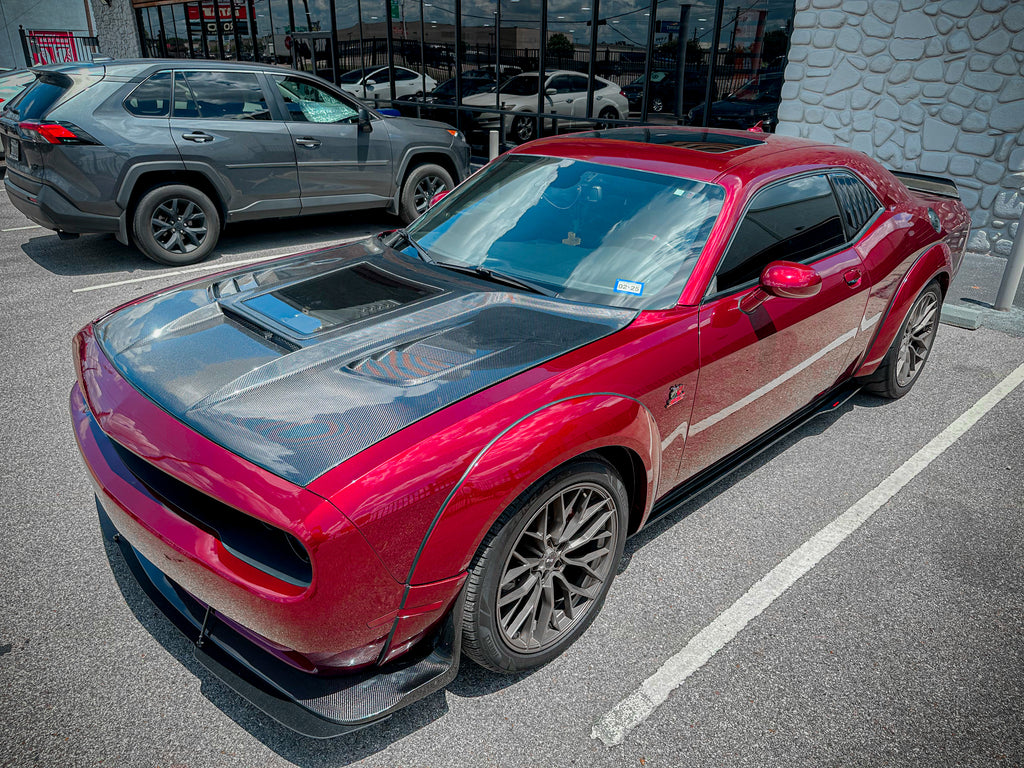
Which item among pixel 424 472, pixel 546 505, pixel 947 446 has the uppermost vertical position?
pixel 424 472

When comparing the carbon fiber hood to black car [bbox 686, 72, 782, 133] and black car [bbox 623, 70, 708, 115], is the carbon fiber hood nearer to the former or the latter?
black car [bbox 686, 72, 782, 133]

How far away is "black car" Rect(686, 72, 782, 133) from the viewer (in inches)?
353

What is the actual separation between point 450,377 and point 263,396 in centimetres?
57

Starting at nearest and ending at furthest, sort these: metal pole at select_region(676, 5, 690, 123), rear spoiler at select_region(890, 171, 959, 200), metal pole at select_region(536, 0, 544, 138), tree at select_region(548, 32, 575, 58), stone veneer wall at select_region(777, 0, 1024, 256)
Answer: rear spoiler at select_region(890, 171, 959, 200) → stone veneer wall at select_region(777, 0, 1024, 256) → metal pole at select_region(676, 5, 690, 123) → tree at select_region(548, 32, 575, 58) → metal pole at select_region(536, 0, 544, 138)

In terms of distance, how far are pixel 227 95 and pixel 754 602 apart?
6929 millimetres

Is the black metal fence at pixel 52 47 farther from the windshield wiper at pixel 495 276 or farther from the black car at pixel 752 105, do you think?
the windshield wiper at pixel 495 276

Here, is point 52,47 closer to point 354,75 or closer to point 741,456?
point 354,75

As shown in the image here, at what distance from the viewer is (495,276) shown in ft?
9.98

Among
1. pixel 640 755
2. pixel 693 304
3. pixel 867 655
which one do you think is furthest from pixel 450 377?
pixel 867 655

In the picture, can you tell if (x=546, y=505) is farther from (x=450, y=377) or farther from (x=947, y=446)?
(x=947, y=446)

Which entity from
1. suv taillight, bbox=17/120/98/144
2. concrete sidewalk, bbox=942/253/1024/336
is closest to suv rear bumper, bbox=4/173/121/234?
suv taillight, bbox=17/120/98/144

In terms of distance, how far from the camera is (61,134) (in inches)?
251

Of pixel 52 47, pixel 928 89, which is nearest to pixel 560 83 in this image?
pixel 928 89

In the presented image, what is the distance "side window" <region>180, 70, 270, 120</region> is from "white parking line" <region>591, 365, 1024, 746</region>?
21.8ft
